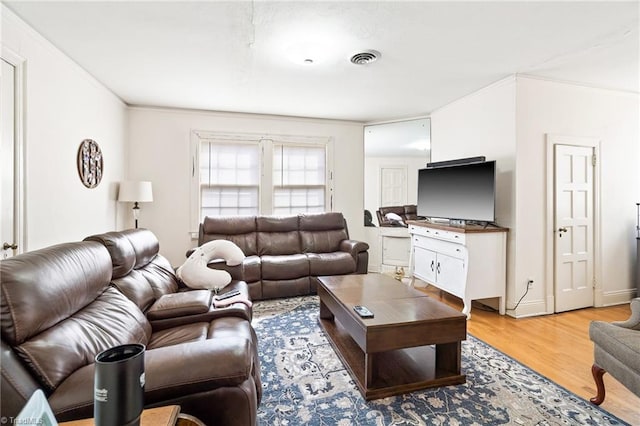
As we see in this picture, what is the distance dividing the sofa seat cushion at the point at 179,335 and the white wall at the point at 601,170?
3124mm

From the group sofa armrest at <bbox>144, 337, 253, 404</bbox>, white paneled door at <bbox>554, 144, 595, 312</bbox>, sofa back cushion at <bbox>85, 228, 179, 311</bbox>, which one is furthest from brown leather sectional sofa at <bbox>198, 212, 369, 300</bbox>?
white paneled door at <bbox>554, 144, 595, 312</bbox>

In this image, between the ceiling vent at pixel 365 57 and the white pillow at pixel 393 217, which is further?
the white pillow at pixel 393 217

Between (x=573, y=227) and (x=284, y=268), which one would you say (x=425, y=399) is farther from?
(x=573, y=227)

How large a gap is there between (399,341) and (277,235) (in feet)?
9.10

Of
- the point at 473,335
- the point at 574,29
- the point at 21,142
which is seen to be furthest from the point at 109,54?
the point at 473,335

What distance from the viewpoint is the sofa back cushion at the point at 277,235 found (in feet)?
13.9

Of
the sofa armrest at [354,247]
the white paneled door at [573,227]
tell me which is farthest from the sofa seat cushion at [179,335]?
the white paneled door at [573,227]

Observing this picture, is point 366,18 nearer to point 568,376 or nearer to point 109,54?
point 109,54

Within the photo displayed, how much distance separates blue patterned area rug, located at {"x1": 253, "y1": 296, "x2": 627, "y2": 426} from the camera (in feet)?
5.47

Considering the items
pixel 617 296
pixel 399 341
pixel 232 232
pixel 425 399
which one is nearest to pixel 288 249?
pixel 232 232

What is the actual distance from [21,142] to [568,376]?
14.1 ft

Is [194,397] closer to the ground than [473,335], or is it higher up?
higher up

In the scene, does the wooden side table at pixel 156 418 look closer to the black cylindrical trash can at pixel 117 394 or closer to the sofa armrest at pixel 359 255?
the black cylindrical trash can at pixel 117 394

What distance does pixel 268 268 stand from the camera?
3695 millimetres
